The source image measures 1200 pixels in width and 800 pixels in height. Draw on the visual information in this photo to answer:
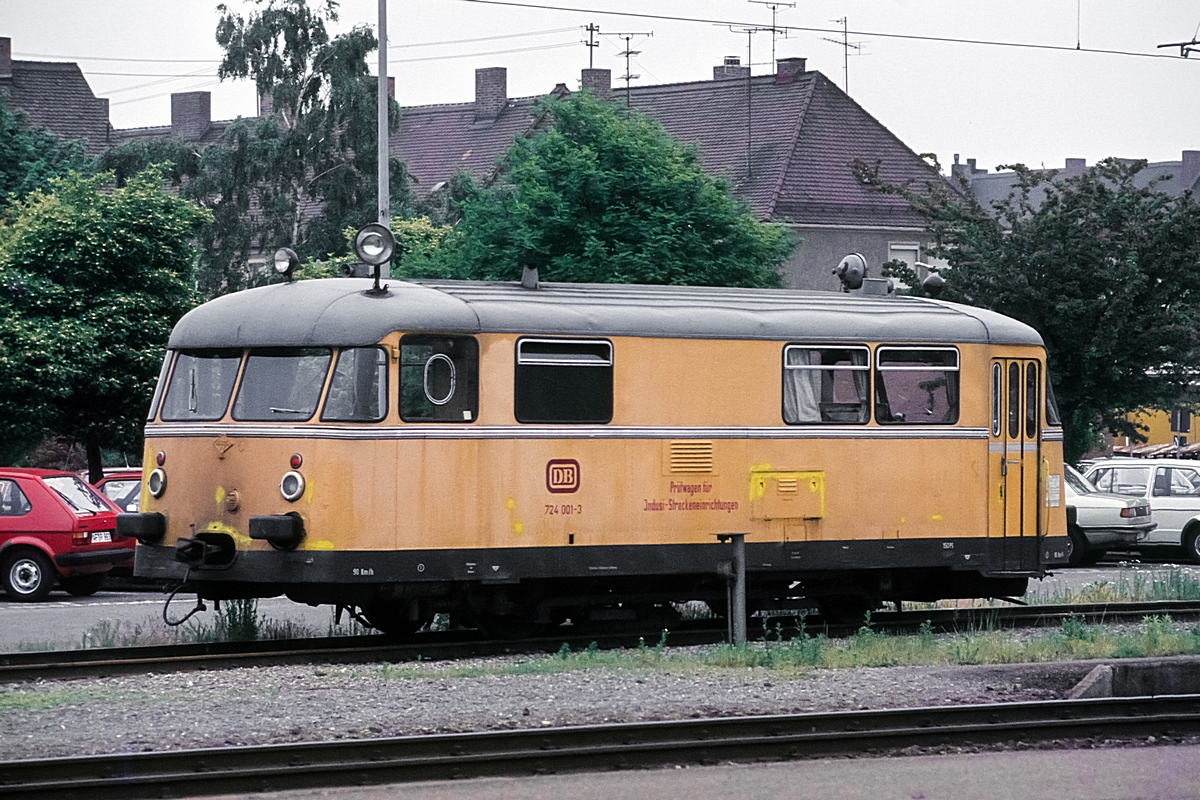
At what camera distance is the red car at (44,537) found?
2144 centimetres

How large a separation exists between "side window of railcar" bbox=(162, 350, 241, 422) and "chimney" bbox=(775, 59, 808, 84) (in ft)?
123

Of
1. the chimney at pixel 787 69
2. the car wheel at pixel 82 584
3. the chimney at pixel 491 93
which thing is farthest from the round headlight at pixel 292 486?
the chimney at pixel 491 93

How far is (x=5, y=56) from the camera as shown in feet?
205

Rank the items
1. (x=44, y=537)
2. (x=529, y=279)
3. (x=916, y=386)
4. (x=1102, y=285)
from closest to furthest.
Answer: (x=529, y=279) → (x=916, y=386) → (x=44, y=537) → (x=1102, y=285)

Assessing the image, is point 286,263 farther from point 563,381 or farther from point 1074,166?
point 1074,166

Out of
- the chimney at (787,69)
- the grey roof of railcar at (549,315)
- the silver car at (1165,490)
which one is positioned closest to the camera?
the grey roof of railcar at (549,315)

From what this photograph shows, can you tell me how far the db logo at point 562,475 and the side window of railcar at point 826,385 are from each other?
217cm

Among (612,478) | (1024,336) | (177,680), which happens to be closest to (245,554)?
(177,680)

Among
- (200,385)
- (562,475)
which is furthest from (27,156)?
(562,475)

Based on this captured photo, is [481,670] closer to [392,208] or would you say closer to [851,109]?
[392,208]

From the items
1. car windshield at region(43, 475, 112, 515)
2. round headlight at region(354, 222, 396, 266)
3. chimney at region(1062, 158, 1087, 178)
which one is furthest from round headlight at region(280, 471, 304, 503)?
chimney at region(1062, 158, 1087, 178)

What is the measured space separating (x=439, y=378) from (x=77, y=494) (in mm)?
8989

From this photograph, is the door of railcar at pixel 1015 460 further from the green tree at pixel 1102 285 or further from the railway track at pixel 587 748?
the green tree at pixel 1102 285

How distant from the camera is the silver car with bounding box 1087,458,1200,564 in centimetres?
2891
